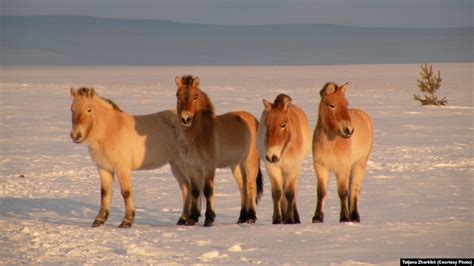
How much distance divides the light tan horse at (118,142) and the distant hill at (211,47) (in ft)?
306

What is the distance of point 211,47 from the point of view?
15712cm

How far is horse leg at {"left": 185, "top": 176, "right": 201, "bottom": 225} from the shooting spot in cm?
1150

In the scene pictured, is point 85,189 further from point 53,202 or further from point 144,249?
point 144,249

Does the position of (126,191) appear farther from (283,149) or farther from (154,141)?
(283,149)

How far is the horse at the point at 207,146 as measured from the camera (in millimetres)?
11406

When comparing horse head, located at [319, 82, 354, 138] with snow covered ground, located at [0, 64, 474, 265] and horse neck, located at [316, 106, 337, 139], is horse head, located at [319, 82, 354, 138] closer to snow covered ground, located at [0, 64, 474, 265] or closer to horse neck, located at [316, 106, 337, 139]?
horse neck, located at [316, 106, 337, 139]

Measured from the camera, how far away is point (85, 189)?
16.0m

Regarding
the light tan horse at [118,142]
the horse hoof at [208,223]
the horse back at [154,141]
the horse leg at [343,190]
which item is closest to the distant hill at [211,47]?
the horse back at [154,141]

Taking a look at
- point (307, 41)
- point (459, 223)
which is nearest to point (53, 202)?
point (459, 223)

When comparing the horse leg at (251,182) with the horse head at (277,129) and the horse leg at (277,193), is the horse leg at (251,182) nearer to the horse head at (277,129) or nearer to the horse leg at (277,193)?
the horse leg at (277,193)

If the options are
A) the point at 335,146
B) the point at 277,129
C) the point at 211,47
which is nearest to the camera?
the point at 277,129

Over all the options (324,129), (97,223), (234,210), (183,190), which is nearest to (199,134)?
(183,190)

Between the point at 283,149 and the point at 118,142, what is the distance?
212cm

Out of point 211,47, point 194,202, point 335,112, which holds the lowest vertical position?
point 194,202
